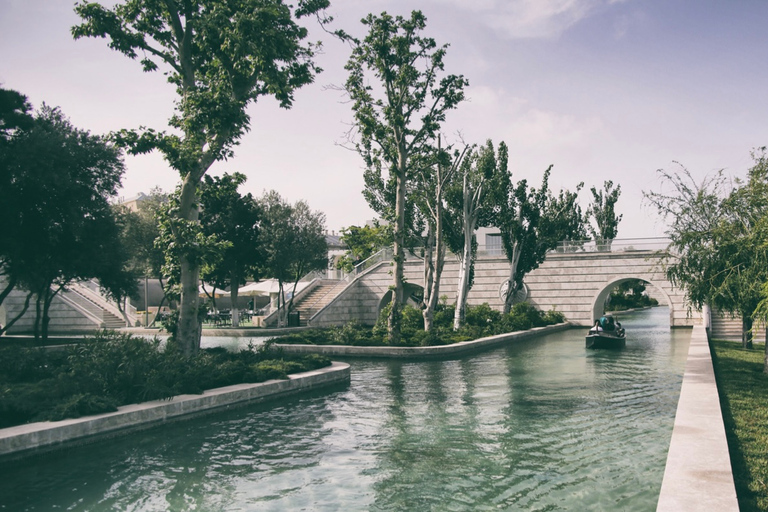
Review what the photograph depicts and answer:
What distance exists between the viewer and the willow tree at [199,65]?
559 inches

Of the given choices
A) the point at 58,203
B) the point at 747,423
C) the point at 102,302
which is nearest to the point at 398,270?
the point at 58,203

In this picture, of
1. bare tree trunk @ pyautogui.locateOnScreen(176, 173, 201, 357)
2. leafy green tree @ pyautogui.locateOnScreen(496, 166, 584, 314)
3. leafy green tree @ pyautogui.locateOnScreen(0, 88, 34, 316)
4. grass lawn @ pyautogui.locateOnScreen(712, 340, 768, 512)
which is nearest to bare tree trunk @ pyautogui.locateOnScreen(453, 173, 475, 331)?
leafy green tree @ pyautogui.locateOnScreen(496, 166, 584, 314)

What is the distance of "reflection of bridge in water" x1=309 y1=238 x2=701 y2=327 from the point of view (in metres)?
39.0

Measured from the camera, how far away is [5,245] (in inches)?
898

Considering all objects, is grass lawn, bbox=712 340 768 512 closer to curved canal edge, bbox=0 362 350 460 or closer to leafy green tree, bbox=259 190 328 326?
curved canal edge, bbox=0 362 350 460

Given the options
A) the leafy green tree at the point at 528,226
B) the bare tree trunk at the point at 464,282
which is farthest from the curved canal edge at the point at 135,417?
the leafy green tree at the point at 528,226

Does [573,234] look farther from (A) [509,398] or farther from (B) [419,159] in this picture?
(A) [509,398]

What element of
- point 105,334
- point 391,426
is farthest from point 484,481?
point 105,334

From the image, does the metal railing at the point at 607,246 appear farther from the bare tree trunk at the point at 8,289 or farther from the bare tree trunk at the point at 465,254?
the bare tree trunk at the point at 8,289

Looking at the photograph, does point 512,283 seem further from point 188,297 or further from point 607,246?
point 188,297

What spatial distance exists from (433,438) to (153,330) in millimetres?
31665

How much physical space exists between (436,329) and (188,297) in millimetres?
13543

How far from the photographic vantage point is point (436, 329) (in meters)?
26.2

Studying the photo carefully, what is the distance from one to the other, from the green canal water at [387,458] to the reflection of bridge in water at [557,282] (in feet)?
87.2
